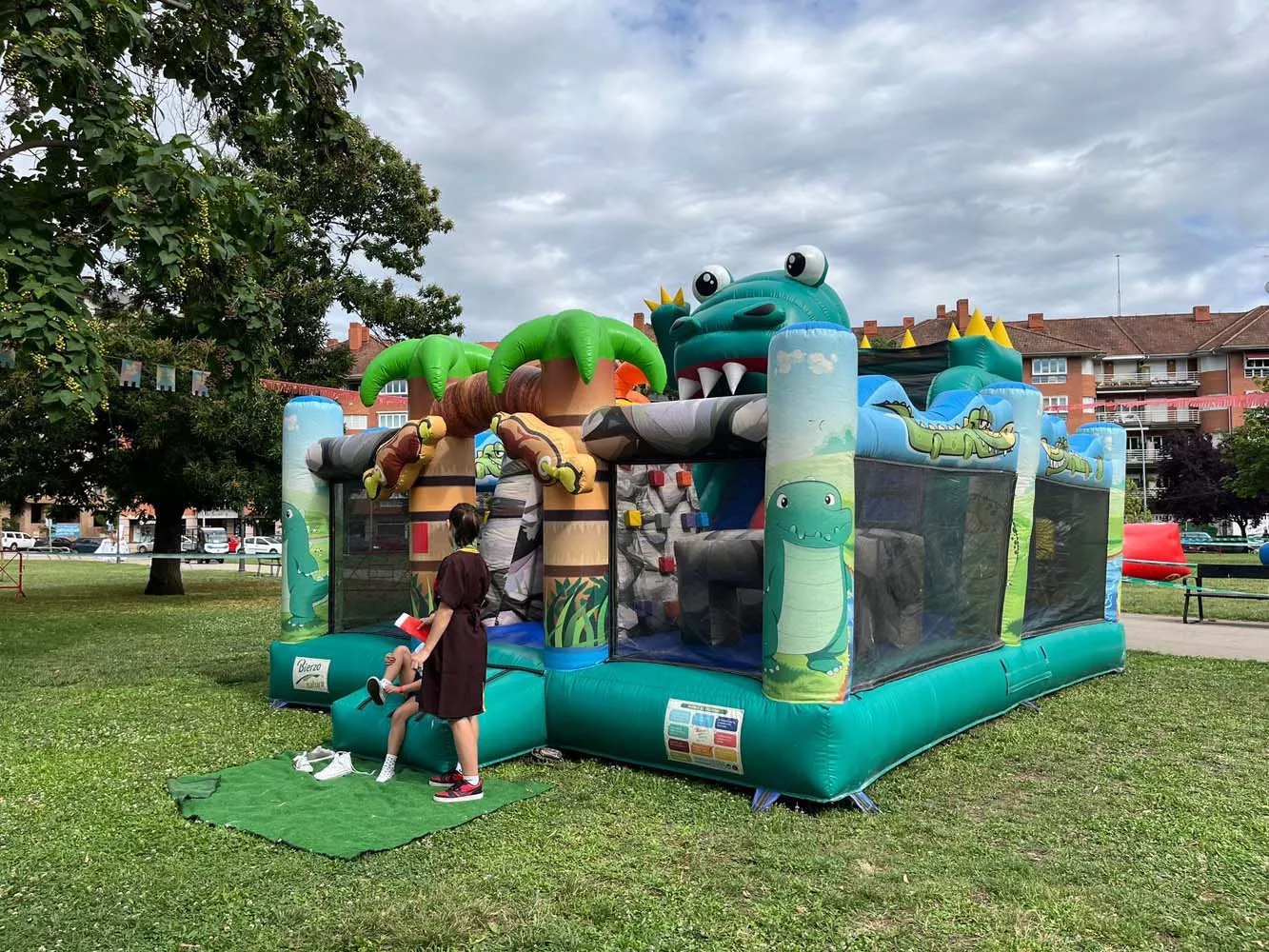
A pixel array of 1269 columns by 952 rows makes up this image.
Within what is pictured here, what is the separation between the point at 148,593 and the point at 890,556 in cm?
1756

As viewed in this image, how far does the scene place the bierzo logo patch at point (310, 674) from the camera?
22.9 ft

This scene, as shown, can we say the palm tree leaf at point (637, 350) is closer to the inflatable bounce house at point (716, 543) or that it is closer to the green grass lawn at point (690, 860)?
the inflatable bounce house at point (716, 543)

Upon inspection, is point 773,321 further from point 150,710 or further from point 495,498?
point 150,710

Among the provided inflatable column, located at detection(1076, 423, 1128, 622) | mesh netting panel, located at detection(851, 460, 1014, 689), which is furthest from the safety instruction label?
inflatable column, located at detection(1076, 423, 1128, 622)

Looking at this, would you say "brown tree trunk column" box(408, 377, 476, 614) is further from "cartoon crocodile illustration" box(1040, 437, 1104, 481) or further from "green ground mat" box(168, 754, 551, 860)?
"cartoon crocodile illustration" box(1040, 437, 1104, 481)

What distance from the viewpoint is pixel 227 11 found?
30.8 feet

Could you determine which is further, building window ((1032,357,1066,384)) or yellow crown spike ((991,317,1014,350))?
building window ((1032,357,1066,384))

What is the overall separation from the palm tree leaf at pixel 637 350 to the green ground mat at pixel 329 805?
105 inches

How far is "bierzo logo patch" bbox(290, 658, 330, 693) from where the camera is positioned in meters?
6.98

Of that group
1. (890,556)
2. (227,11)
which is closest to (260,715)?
(890,556)

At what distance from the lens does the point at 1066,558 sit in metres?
8.23

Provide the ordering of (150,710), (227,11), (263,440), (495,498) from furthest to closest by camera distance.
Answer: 1. (263,440)
2. (227,11)
3. (495,498)
4. (150,710)

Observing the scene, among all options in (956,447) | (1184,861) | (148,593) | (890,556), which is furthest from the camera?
(148,593)

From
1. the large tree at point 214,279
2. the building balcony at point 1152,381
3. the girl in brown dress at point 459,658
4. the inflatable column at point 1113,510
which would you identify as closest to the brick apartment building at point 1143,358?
the building balcony at point 1152,381
